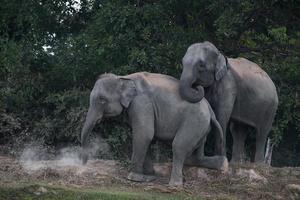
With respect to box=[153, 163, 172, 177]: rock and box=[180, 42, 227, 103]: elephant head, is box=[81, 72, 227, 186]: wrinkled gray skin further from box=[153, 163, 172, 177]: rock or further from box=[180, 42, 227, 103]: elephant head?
box=[153, 163, 172, 177]: rock

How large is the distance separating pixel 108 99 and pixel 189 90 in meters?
1.13

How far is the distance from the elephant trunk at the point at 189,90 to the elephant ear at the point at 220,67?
608 mm

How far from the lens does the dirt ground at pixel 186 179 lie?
35.4 feet

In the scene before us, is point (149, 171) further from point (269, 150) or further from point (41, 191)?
point (269, 150)

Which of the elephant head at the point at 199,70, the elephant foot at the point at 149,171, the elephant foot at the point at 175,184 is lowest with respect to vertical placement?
the elephant foot at the point at 175,184

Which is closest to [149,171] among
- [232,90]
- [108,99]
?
[108,99]

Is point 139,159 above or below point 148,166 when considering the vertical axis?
above

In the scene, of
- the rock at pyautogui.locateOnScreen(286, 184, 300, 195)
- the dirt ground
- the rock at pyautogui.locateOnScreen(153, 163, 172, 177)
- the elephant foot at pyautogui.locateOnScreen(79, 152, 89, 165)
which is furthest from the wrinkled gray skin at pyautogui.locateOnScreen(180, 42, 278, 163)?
the elephant foot at pyautogui.locateOnScreen(79, 152, 89, 165)

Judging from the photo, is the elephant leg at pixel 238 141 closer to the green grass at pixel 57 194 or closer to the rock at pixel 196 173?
the rock at pixel 196 173

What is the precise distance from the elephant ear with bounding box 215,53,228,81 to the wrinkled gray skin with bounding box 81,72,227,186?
627 mm

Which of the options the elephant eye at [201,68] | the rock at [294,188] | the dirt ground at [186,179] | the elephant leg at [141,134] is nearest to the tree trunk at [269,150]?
the dirt ground at [186,179]

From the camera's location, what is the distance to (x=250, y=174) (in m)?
11.6

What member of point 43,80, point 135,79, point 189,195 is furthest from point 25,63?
point 189,195

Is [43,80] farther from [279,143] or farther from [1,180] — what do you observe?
[1,180]
